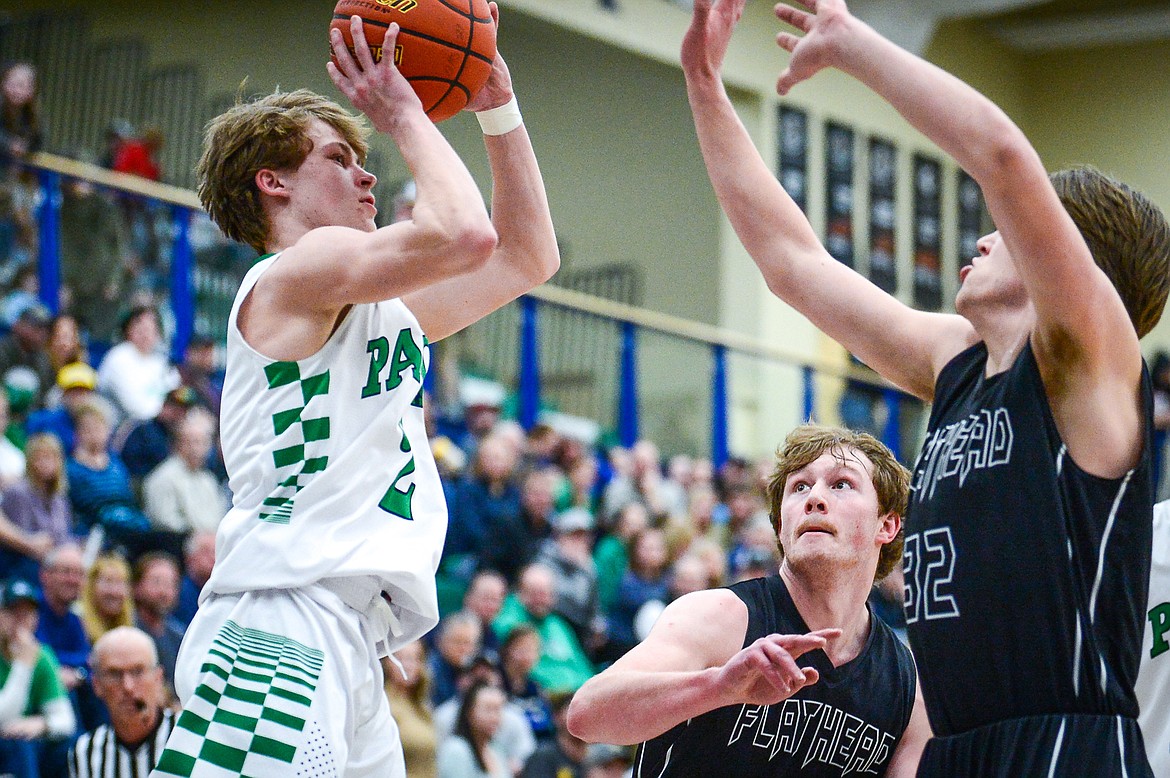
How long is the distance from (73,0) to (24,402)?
877cm

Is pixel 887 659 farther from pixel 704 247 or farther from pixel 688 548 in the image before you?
pixel 704 247

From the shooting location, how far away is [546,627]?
9680 millimetres

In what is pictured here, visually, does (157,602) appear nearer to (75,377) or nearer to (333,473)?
(75,377)

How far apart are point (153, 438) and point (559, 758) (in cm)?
278

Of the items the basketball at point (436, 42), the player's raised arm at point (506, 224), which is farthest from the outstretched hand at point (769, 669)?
the basketball at point (436, 42)

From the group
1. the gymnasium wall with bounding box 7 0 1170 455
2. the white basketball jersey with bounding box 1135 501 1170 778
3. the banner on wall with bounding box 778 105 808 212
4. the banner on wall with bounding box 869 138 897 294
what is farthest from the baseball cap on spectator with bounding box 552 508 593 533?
the banner on wall with bounding box 869 138 897 294

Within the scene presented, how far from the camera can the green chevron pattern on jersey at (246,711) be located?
125 inches

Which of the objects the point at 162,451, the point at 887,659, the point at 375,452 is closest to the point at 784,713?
the point at 887,659

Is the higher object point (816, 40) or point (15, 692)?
point (816, 40)

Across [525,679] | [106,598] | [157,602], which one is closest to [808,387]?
[525,679]

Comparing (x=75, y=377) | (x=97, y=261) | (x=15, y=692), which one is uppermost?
(x=97, y=261)

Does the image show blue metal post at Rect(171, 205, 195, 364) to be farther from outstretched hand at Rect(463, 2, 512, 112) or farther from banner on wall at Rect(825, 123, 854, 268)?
banner on wall at Rect(825, 123, 854, 268)

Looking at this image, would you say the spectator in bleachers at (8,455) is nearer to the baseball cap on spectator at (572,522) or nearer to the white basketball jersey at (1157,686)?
the baseball cap on spectator at (572,522)

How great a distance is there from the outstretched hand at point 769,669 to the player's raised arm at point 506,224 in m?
1.43
